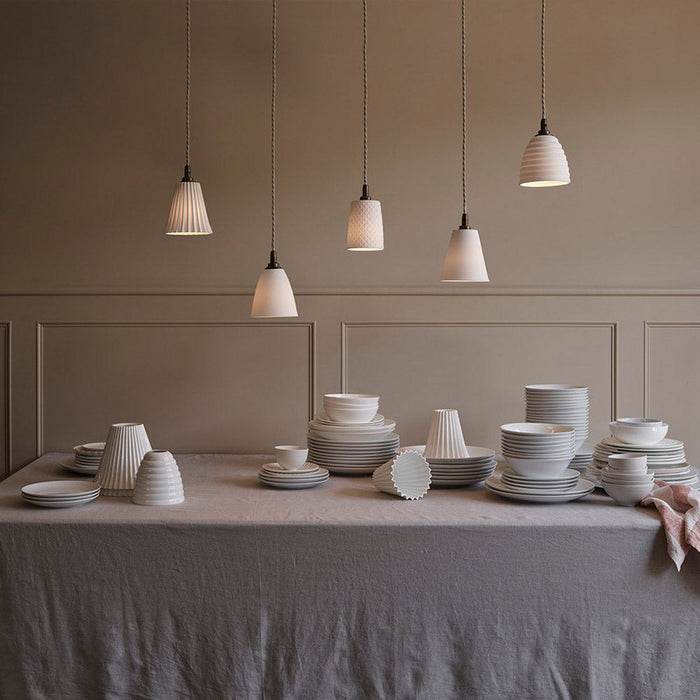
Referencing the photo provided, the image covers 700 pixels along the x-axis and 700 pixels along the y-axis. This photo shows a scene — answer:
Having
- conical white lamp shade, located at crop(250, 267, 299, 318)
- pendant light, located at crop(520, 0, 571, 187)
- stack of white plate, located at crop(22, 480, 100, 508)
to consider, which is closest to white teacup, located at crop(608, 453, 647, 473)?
pendant light, located at crop(520, 0, 571, 187)

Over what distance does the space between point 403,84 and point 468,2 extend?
426 mm

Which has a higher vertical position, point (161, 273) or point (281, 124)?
point (281, 124)

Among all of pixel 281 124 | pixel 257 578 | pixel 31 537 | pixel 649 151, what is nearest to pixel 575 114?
pixel 649 151

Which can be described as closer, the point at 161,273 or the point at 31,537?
the point at 31,537

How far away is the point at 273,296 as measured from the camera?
101 inches

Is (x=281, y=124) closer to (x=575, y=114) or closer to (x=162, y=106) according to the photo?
(x=162, y=106)

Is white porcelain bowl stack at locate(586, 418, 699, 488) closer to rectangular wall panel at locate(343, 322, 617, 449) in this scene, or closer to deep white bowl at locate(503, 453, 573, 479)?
deep white bowl at locate(503, 453, 573, 479)

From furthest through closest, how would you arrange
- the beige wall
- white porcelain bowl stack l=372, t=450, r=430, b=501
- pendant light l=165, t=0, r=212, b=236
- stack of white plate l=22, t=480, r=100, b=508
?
A: the beige wall, pendant light l=165, t=0, r=212, b=236, white porcelain bowl stack l=372, t=450, r=430, b=501, stack of white plate l=22, t=480, r=100, b=508

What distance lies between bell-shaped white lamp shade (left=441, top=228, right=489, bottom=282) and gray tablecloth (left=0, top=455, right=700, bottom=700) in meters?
0.84

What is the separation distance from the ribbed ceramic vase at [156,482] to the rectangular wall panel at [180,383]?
1148 millimetres

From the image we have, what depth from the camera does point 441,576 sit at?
2.08 meters

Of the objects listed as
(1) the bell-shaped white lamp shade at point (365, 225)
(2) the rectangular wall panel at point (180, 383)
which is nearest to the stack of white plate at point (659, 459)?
(1) the bell-shaped white lamp shade at point (365, 225)

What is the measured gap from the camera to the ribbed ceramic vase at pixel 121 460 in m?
2.36

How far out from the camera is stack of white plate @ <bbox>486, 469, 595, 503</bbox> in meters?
2.22
